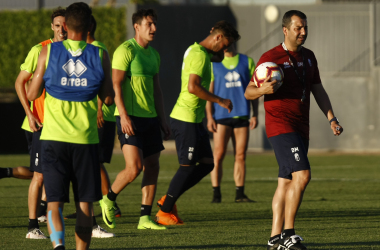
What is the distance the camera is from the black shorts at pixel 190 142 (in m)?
7.82

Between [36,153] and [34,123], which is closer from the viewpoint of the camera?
[34,123]

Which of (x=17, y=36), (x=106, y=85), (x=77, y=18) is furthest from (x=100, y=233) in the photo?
(x=17, y=36)

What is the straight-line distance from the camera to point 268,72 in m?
5.85

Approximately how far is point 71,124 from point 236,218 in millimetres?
3628

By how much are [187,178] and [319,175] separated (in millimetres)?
7116

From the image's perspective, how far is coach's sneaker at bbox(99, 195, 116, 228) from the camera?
729 centimetres

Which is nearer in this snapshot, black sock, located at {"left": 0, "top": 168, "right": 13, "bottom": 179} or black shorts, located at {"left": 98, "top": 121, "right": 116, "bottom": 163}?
black sock, located at {"left": 0, "top": 168, "right": 13, "bottom": 179}

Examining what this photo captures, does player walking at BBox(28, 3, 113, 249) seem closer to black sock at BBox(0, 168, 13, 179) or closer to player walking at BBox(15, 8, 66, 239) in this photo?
player walking at BBox(15, 8, 66, 239)

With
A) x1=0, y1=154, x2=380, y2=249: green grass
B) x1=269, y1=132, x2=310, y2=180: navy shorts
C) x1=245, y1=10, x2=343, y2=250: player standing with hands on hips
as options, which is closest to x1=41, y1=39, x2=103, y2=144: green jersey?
x1=0, y1=154, x2=380, y2=249: green grass

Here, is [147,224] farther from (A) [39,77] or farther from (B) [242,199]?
(B) [242,199]

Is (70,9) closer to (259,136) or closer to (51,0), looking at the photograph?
(259,136)

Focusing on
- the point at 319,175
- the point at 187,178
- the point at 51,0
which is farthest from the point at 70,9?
the point at 51,0

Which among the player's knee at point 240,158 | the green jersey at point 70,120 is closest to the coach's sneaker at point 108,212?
the green jersey at point 70,120

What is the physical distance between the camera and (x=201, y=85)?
→ 306 inches
